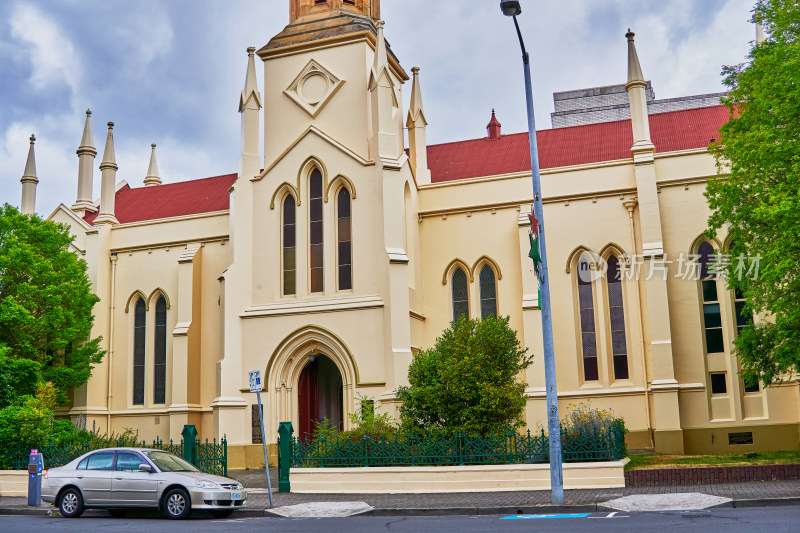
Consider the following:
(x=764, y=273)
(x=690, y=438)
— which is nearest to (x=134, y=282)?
(x=690, y=438)

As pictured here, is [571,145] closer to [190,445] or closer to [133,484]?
[190,445]

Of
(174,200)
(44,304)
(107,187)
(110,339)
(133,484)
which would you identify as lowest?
(133,484)

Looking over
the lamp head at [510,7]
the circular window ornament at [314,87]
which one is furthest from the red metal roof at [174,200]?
the lamp head at [510,7]

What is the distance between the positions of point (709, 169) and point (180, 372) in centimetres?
1886

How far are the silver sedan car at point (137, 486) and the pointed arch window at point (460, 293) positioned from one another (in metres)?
13.5

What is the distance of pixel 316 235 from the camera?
26.2 metres

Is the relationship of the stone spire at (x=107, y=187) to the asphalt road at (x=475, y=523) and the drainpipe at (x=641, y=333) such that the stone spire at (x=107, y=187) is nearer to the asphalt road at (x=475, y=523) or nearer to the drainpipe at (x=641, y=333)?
the asphalt road at (x=475, y=523)

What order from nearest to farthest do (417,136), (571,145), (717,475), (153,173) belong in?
(717,475)
(417,136)
(571,145)
(153,173)

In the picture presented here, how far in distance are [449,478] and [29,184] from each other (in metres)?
25.2

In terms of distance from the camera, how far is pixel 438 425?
18.6 meters

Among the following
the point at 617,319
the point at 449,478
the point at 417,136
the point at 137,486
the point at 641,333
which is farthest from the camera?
the point at 417,136

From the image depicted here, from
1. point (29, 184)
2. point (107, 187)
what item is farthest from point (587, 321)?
point (29, 184)

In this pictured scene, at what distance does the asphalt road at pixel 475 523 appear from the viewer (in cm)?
1075

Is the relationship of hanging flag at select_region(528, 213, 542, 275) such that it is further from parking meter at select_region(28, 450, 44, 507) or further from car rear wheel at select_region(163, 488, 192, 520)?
parking meter at select_region(28, 450, 44, 507)
